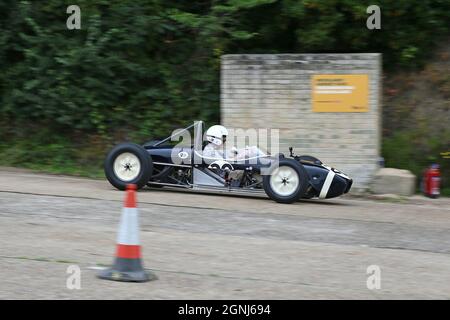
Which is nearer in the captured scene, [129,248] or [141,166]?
[129,248]

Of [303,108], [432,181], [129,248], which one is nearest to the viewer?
[129,248]

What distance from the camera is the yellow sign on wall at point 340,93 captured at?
525 inches

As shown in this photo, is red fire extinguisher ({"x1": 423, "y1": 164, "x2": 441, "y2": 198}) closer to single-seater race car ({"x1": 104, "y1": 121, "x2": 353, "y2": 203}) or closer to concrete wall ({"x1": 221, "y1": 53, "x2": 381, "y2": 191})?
Answer: concrete wall ({"x1": 221, "y1": 53, "x2": 381, "y2": 191})

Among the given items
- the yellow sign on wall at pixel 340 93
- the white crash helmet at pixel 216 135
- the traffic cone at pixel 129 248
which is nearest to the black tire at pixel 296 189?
the white crash helmet at pixel 216 135

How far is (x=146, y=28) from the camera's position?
15859mm

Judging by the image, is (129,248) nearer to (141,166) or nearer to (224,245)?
(224,245)

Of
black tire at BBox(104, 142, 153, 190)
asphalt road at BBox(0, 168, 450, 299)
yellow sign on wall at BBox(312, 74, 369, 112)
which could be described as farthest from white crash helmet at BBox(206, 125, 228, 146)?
yellow sign on wall at BBox(312, 74, 369, 112)

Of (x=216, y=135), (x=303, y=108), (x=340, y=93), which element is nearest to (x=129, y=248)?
(x=216, y=135)

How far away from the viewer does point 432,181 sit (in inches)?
508

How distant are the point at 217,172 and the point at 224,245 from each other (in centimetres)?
367

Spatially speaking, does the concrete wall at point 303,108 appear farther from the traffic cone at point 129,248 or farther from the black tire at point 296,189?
the traffic cone at point 129,248

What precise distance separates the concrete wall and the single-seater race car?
5.60ft

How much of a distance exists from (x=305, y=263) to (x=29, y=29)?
1146cm
